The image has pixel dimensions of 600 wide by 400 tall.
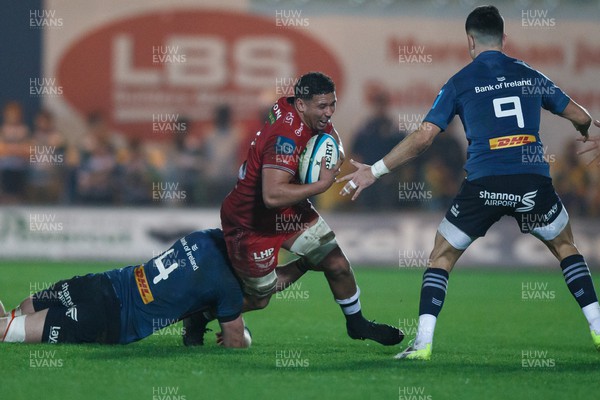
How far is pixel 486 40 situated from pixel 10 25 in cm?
1516

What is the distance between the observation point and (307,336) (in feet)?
27.8

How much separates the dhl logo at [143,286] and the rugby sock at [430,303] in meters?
2.01

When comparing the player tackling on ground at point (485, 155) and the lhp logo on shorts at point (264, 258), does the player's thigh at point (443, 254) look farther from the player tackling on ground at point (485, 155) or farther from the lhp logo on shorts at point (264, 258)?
the lhp logo on shorts at point (264, 258)

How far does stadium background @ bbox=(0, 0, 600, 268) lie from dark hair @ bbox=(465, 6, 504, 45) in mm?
9817

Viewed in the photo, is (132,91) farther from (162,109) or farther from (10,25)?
(10,25)

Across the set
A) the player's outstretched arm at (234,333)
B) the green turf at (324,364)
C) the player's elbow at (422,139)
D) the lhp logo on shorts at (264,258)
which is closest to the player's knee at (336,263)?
the lhp logo on shorts at (264,258)

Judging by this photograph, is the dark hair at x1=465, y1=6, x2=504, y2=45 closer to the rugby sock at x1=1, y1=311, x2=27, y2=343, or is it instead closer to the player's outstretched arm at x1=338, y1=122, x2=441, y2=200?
the player's outstretched arm at x1=338, y1=122, x2=441, y2=200

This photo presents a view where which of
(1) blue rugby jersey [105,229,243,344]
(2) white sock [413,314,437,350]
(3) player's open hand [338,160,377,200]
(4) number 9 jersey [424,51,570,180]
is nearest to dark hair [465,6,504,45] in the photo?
(4) number 9 jersey [424,51,570,180]

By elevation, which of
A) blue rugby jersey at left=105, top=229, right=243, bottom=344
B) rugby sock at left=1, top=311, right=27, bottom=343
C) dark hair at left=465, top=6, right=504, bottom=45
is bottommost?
→ rugby sock at left=1, top=311, right=27, bottom=343

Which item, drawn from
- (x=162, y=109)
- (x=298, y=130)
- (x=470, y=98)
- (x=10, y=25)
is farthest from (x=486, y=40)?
(x=10, y=25)

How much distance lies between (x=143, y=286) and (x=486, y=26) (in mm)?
3196

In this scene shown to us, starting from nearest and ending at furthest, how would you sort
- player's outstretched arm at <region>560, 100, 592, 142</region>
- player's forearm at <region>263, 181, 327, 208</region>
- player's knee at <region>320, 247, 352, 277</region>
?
1. player's forearm at <region>263, 181, 327, 208</region>
2. player's outstretched arm at <region>560, 100, 592, 142</region>
3. player's knee at <region>320, 247, 352, 277</region>

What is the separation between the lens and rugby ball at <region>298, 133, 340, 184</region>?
735 cm

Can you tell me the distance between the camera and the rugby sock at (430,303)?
687 centimetres
